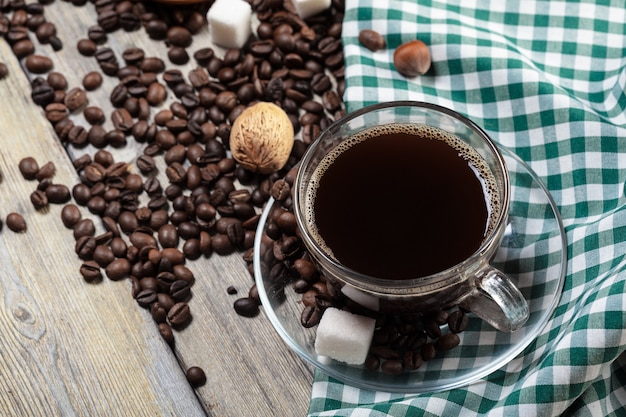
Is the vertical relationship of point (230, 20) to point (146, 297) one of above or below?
above

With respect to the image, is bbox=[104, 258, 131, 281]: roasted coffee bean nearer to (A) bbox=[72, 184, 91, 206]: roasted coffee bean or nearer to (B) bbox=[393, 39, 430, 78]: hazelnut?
(A) bbox=[72, 184, 91, 206]: roasted coffee bean

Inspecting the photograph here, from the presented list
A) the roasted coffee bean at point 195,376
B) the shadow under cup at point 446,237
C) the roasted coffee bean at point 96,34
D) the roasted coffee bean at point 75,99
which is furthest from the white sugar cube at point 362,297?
the roasted coffee bean at point 96,34

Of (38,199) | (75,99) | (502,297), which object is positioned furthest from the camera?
(75,99)

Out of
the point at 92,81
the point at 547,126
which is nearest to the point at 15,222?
the point at 92,81

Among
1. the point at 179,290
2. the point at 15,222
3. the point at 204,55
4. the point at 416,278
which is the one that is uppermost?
the point at 204,55

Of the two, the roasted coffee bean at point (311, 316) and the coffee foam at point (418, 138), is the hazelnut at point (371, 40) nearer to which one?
the coffee foam at point (418, 138)

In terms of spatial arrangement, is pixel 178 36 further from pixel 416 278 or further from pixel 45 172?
pixel 416 278

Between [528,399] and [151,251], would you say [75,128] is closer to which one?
[151,251]
